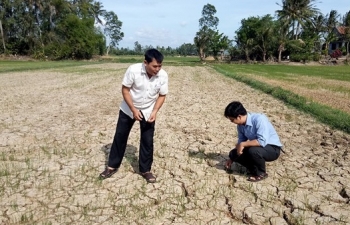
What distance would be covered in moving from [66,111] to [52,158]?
12.7 ft

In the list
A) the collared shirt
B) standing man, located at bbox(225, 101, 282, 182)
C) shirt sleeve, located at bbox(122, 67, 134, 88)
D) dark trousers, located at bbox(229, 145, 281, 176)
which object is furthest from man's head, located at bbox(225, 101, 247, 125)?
shirt sleeve, located at bbox(122, 67, 134, 88)

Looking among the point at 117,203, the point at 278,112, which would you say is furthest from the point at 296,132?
the point at 117,203

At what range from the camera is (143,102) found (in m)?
3.58

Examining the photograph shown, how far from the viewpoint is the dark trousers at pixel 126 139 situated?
3717 millimetres

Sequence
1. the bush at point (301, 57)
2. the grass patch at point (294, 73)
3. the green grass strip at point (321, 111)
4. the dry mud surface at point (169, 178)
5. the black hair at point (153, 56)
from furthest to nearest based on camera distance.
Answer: the bush at point (301, 57)
the grass patch at point (294, 73)
the green grass strip at point (321, 111)
the black hair at point (153, 56)
the dry mud surface at point (169, 178)

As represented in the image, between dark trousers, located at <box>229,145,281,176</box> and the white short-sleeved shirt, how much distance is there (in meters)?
1.30

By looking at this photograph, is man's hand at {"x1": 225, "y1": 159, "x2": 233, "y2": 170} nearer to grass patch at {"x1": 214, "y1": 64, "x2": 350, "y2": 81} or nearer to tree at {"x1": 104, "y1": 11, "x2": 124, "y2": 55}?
grass patch at {"x1": 214, "y1": 64, "x2": 350, "y2": 81}

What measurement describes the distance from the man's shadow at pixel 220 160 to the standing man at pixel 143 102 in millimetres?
1101

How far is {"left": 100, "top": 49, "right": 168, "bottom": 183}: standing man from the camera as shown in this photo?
3400mm

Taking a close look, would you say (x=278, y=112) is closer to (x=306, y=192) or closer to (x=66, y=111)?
(x=306, y=192)

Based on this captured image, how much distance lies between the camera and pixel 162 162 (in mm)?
4543

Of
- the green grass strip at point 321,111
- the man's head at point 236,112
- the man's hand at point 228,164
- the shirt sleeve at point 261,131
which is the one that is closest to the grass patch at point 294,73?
the green grass strip at point 321,111

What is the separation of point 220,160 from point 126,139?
5.25 feet

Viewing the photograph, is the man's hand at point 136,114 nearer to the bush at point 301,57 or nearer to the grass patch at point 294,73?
the grass patch at point 294,73
